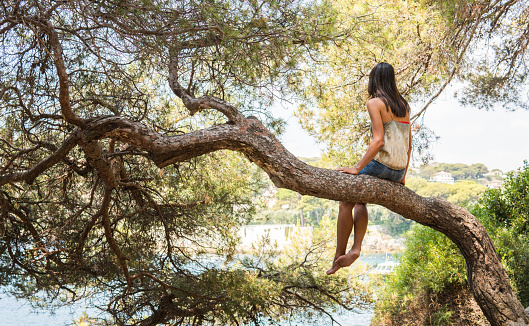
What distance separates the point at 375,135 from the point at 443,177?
904 inches

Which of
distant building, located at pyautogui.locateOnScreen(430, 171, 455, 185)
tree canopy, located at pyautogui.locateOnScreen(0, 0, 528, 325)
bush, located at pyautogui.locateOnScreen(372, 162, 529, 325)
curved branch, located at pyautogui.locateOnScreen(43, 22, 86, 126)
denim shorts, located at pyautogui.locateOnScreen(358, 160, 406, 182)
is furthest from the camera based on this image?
distant building, located at pyautogui.locateOnScreen(430, 171, 455, 185)

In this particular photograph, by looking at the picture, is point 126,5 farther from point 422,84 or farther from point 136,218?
point 422,84

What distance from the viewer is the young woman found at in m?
2.67

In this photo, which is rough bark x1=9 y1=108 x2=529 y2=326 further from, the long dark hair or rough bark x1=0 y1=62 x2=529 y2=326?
the long dark hair

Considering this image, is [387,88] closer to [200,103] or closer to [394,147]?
[394,147]

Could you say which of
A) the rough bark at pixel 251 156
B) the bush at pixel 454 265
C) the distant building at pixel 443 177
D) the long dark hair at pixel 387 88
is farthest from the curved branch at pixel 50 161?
the distant building at pixel 443 177

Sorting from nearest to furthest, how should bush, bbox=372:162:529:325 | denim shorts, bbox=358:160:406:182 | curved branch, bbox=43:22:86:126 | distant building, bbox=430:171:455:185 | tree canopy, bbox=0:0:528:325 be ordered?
curved branch, bbox=43:22:86:126 < tree canopy, bbox=0:0:528:325 < denim shorts, bbox=358:160:406:182 < bush, bbox=372:162:529:325 < distant building, bbox=430:171:455:185

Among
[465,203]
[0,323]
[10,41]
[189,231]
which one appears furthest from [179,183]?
[0,323]

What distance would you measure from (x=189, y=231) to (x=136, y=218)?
51cm

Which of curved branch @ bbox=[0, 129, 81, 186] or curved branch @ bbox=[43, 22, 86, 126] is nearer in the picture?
curved branch @ bbox=[43, 22, 86, 126]

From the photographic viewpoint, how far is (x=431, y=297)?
5172 mm

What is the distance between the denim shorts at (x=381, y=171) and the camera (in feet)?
8.99

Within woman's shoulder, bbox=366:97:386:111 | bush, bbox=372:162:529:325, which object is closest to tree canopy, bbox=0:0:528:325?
woman's shoulder, bbox=366:97:386:111

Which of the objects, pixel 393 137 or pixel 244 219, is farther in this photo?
pixel 244 219
